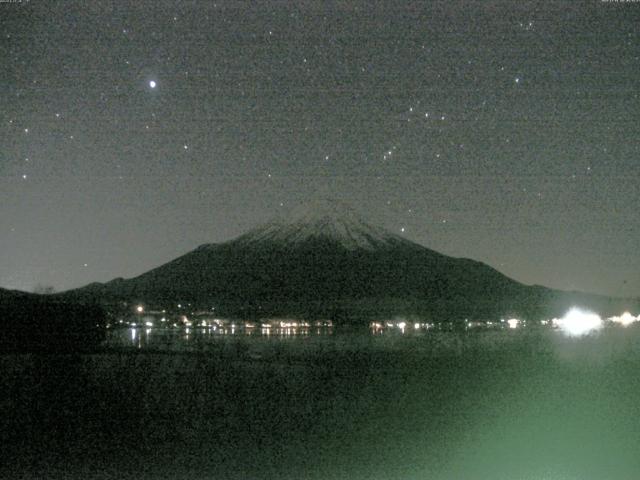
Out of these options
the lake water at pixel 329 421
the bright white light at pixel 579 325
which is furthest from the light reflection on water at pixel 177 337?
the bright white light at pixel 579 325

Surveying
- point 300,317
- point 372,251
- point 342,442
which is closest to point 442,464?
point 342,442

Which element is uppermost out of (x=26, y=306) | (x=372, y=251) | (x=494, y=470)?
(x=372, y=251)

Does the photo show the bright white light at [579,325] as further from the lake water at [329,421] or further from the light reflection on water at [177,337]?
the lake water at [329,421]

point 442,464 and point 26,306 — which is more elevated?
point 26,306

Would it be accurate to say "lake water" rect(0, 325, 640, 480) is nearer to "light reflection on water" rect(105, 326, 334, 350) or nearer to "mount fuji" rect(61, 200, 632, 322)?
"light reflection on water" rect(105, 326, 334, 350)

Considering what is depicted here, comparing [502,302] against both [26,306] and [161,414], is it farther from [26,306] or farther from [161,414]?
[161,414]

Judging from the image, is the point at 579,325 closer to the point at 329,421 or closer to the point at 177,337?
the point at 177,337
